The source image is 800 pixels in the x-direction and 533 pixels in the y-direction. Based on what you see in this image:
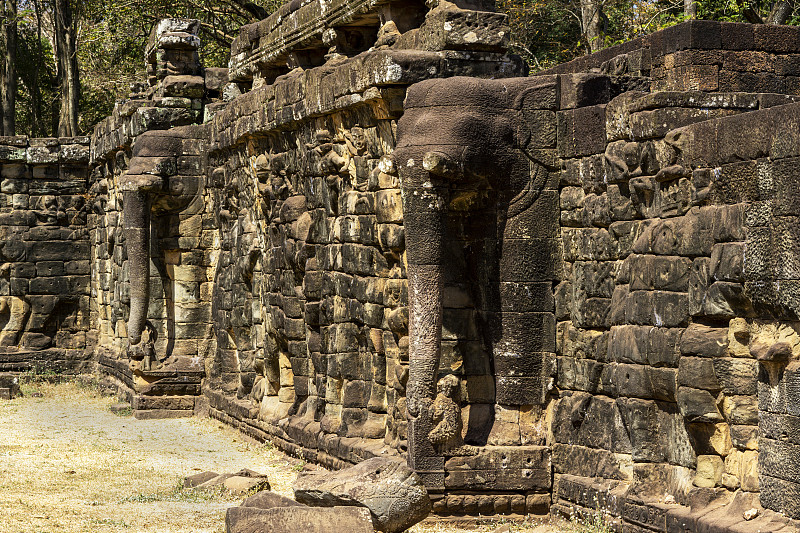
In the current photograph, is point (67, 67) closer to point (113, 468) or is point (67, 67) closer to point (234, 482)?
point (113, 468)

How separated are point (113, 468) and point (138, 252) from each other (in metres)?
4.04

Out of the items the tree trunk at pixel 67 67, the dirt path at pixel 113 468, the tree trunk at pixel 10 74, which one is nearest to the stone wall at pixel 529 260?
the dirt path at pixel 113 468

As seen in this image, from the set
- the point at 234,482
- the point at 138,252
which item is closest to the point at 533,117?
the point at 234,482

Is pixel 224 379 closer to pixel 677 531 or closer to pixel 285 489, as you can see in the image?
pixel 285 489

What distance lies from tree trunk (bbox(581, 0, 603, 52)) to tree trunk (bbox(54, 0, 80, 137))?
11036mm

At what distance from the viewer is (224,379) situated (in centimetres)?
1427

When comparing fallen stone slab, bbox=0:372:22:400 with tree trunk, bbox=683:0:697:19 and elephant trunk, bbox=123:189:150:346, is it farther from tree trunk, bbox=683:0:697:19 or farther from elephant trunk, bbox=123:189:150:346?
tree trunk, bbox=683:0:697:19

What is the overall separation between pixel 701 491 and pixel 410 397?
227cm

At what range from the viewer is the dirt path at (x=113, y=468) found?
8.91m

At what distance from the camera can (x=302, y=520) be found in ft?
23.4

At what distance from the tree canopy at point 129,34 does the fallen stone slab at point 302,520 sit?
965 cm

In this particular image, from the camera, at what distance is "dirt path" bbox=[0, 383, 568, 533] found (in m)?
8.91

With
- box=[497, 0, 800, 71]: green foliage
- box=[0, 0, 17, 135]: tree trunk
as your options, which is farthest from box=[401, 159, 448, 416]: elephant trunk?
box=[0, 0, 17, 135]: tree trunk

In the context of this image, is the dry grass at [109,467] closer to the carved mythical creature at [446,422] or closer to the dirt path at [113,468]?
the dirt path at [113,468]
